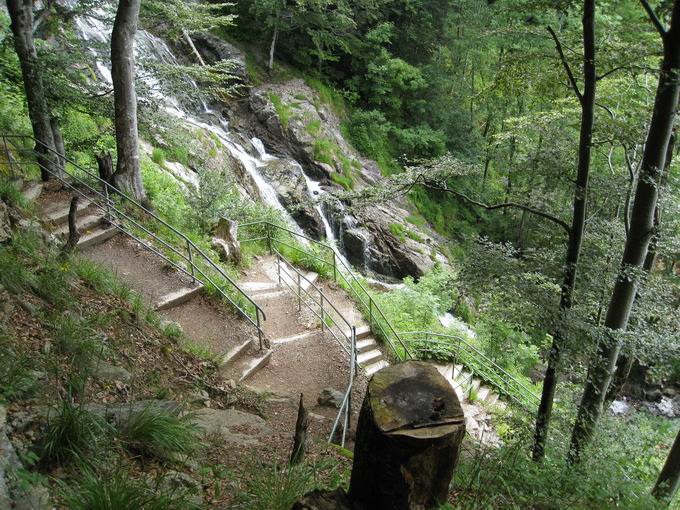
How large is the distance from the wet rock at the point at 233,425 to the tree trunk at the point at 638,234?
426cm

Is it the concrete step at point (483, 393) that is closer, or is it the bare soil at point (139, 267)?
the bare soil at point (139, 267)

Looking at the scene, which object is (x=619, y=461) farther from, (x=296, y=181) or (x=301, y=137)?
(x=301, y=137)

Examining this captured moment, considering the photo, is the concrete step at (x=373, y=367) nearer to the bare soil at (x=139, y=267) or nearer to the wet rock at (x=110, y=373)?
the bare soil at (x=139, y=267)

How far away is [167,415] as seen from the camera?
12.3 ft

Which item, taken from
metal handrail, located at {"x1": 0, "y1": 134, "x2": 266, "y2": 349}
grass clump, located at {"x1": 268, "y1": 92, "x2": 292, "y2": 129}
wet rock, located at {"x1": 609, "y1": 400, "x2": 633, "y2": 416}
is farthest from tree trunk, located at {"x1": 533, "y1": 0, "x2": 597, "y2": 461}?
grass clump, located at {"x1": 268, "y1": 92, "x2": 292, "y2": 129}

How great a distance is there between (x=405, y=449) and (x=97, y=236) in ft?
24.0

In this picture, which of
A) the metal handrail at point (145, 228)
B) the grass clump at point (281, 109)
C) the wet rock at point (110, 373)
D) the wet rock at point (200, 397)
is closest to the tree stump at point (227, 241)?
the metal handrail at point (145, 228)

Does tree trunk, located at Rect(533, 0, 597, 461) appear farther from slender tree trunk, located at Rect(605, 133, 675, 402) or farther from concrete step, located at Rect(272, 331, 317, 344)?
concrete step, located at Rect(272, 331, 317, 344)

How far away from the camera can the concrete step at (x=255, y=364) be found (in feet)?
23.3

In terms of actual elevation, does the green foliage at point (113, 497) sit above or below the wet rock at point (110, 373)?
above

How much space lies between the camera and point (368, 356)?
31.6ft

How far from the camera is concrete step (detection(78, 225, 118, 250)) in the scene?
7949 mm

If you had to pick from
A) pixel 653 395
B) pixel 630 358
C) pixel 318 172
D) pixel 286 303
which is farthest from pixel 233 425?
pixel 653 395

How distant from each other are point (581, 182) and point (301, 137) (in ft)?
49.5
